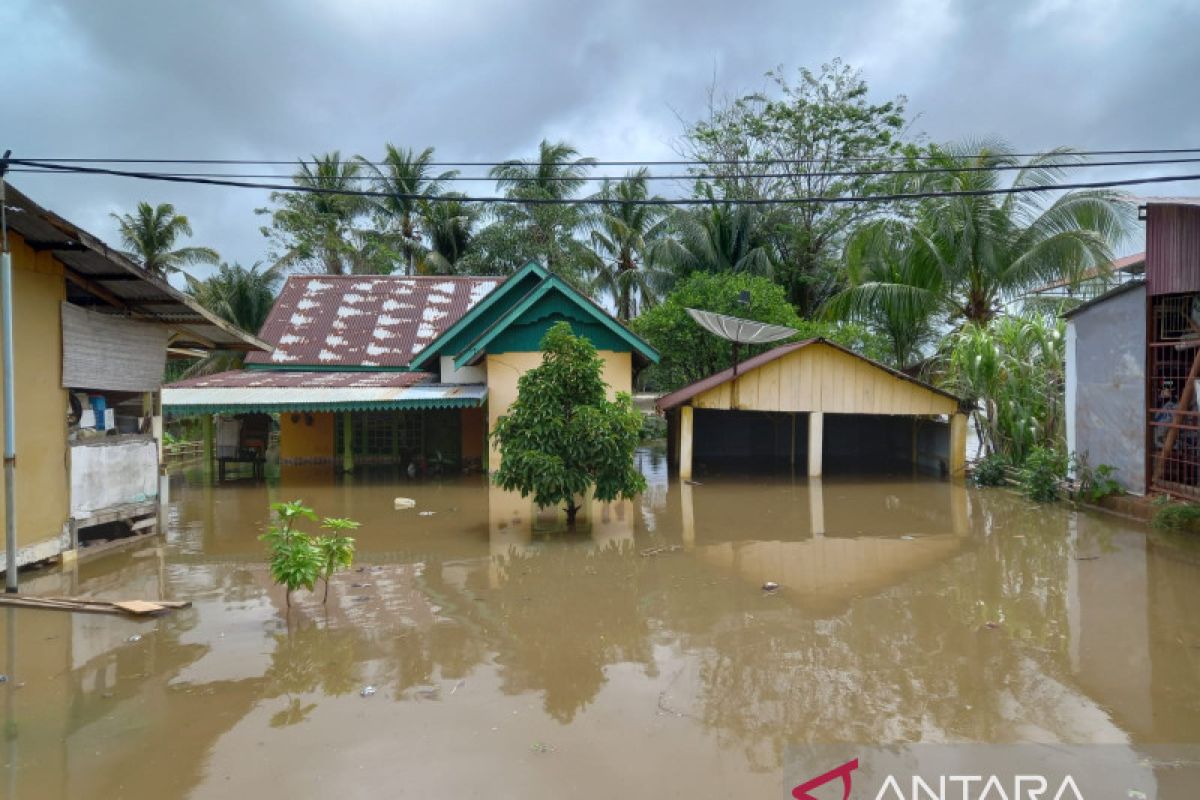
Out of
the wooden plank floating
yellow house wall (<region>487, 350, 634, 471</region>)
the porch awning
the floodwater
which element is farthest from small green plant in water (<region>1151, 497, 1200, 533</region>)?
the wooden plank floating

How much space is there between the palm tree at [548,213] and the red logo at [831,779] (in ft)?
87.1

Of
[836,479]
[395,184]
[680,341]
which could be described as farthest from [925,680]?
[395,184]

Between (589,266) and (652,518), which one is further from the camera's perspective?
(589,266)

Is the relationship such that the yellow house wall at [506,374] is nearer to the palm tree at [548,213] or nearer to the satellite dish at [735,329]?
the satellite dish at [735,329]

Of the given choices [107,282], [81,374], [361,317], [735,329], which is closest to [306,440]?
[361,317]

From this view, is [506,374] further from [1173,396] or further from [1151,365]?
[1173,396]

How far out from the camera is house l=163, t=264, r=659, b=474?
631 inches

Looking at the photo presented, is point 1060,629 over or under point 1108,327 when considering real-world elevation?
under

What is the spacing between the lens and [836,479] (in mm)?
16922

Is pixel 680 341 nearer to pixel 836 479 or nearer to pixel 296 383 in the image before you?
pixel 836 479

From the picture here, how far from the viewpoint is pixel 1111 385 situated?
12.2 meters

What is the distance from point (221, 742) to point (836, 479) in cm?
1440

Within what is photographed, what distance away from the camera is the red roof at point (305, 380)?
17.0m

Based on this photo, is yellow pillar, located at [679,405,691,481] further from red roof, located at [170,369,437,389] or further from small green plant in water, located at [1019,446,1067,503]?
small green plant in water, located at [1019,446,1067,503]
